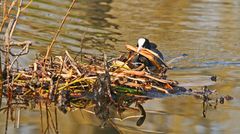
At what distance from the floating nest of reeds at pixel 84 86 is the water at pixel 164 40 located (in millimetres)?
165

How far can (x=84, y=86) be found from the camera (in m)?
5.76

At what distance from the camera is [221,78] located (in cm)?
710

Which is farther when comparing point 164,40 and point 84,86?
point 164,40

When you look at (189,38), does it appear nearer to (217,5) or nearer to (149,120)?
(217,5)

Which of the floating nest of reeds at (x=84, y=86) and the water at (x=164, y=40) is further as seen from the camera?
the floating nest of reeds at (x=84, y=86)

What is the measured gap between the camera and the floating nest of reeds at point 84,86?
5570 millimetres

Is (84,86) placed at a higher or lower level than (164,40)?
lower

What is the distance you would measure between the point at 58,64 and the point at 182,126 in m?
1.33

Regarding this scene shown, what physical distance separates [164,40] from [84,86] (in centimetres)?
397

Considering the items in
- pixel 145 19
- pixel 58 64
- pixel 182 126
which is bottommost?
pixel 182 126

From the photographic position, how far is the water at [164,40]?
16.9 feet

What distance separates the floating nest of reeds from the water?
0.16m

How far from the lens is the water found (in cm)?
514

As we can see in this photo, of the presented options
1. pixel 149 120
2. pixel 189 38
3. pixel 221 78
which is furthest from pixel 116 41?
pixel 149 120
